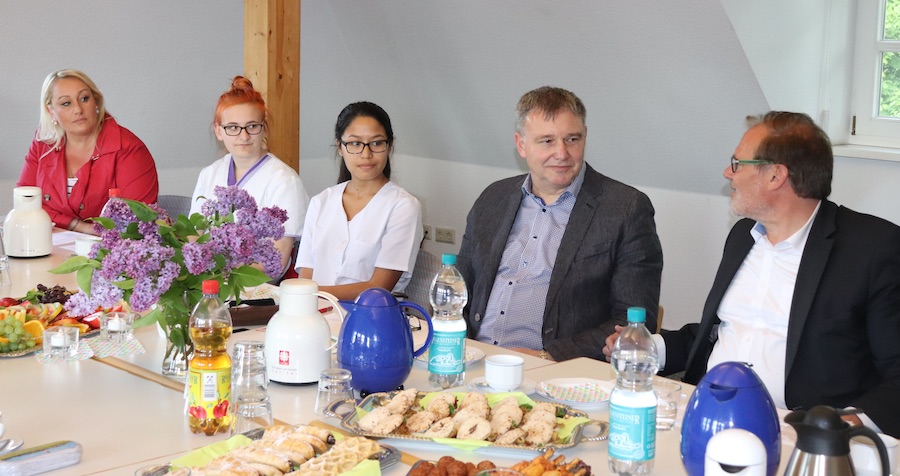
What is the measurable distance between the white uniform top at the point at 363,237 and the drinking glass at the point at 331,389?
1434mm

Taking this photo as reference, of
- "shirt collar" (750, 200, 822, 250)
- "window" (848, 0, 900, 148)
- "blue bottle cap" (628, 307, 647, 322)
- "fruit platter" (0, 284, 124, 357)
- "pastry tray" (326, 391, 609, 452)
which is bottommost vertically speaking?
"pastry tray" (326, 391, 609, 452)

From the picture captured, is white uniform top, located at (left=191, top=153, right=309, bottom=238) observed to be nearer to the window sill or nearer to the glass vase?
the glass vase

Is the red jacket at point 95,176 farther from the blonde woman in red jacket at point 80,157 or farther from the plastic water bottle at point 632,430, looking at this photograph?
the plastic water bottle at point 632,430

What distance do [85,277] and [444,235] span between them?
Result: 13.0ft

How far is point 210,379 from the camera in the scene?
182 cm

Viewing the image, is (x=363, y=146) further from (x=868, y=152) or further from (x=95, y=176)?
(x=868, y=152)

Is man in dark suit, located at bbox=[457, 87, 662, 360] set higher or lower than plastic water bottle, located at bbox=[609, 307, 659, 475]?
higher

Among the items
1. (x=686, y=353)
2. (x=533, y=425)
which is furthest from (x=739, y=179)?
(x=533, y=425)

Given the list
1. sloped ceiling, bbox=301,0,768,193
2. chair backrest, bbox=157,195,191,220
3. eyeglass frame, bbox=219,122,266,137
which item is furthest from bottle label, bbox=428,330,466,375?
chair backrest, bbox=157,195,191,220

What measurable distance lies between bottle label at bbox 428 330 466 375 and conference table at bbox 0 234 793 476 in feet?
0.16

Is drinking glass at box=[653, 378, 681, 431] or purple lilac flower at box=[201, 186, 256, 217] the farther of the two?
purple lilac flower at box=[201, 186, 256, 217]

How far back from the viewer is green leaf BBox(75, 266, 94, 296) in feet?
6.70

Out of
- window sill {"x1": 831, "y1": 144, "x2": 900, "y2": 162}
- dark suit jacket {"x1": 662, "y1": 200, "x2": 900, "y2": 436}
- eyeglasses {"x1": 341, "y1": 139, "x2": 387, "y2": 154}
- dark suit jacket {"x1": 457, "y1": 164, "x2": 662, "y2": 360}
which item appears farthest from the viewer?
window sill {"x1": 831, "y1": 144, "x2": 900, "y2": 162}

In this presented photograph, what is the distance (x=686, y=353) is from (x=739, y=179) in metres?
0.47
